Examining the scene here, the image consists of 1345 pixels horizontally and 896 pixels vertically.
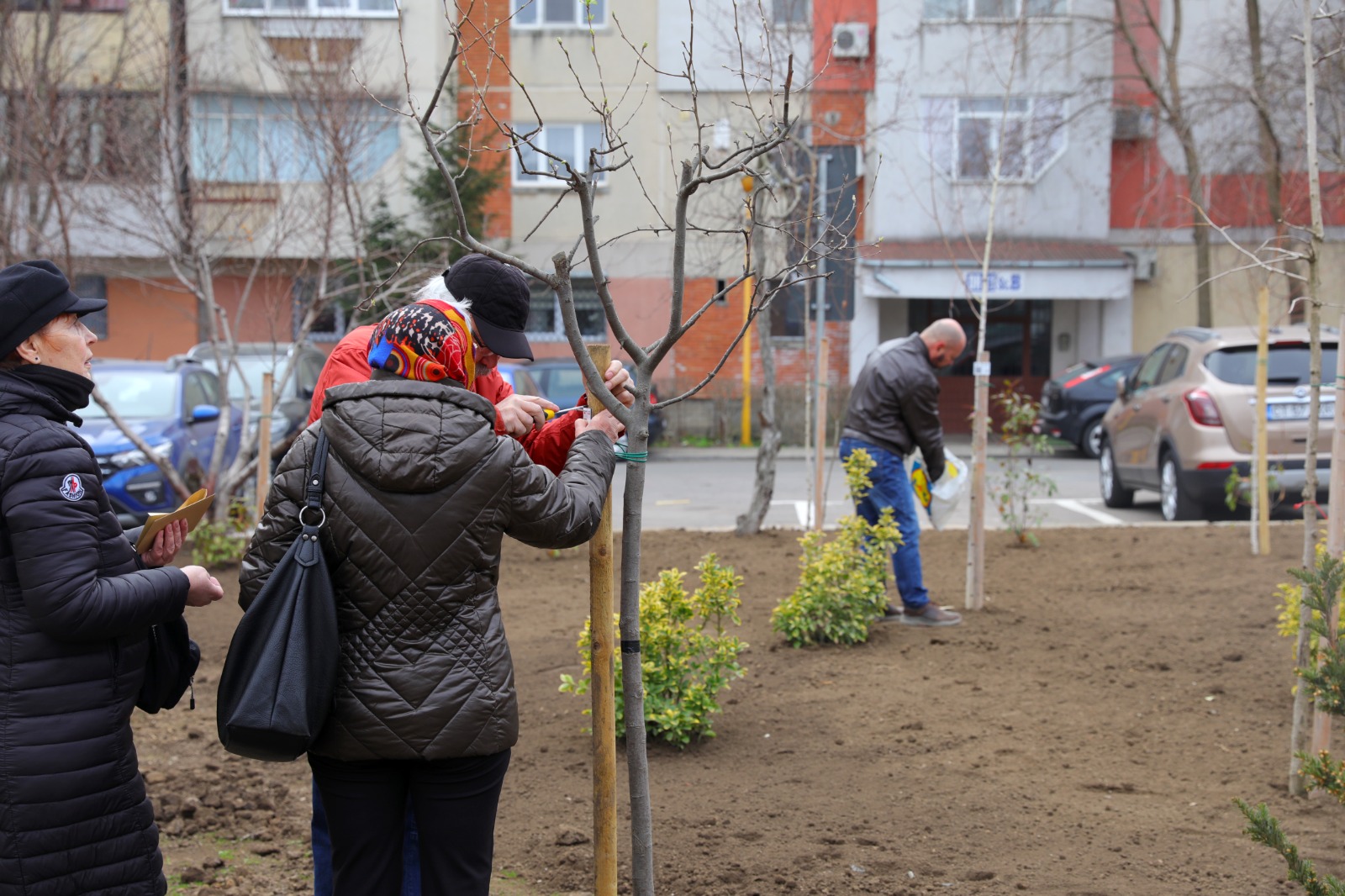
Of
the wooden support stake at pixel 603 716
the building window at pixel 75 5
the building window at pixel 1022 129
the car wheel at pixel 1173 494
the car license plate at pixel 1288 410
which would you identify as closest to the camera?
the wooden support stake at pixel 603 716

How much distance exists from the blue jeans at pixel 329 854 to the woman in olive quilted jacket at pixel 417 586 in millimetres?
115

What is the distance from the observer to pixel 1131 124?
953 inches

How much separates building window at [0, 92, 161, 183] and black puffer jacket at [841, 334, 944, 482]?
18.4ft

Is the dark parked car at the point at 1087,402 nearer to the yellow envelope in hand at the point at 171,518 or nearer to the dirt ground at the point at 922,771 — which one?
the dirt ground at the point at 922,771

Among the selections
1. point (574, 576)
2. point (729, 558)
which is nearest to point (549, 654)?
point (574, 576)

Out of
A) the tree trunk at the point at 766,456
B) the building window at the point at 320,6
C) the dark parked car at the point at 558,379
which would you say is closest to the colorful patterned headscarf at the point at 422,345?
the tree trunk at the point at 766,456

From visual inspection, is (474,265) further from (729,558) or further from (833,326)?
(833,326)

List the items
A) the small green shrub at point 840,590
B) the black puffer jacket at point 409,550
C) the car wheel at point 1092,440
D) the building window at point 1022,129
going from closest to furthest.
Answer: the black puffer jacket at point 409,550 → the small green shrub at point 840,590 → the building window at point 1022,129 → the car wheel at point 1092,440

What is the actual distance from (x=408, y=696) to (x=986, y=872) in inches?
79.0

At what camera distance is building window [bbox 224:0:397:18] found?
46.3 ft

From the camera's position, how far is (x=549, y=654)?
6.53 metres

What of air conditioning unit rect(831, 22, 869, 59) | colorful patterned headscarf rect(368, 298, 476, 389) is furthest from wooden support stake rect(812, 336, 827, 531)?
air conditioning unit rect(831, 22, 869, 59)

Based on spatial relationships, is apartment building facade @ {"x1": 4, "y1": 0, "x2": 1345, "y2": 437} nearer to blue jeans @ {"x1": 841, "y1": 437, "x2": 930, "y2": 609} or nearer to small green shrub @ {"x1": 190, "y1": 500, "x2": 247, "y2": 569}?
small green shrub @ {"x1": 190, "y1": 500, "x2": 247, "y2": 569}

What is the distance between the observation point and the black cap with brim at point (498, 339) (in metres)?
2.93
